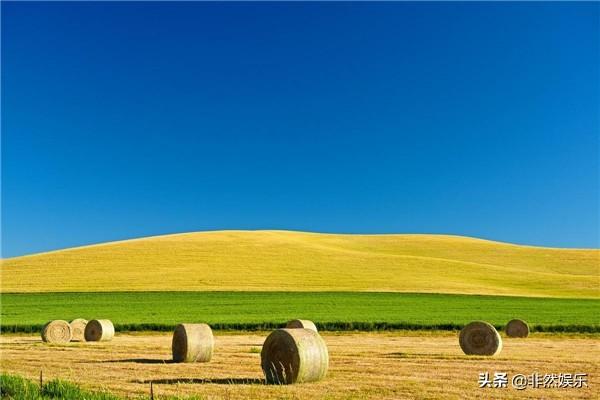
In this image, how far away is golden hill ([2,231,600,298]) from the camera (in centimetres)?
6062

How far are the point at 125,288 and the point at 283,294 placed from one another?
1453 cm

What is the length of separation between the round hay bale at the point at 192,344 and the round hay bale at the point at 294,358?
4.56 meters

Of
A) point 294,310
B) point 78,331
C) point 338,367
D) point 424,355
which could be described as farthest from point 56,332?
point 294,310

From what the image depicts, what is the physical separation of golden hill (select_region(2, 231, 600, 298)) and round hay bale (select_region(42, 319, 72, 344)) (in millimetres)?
27630

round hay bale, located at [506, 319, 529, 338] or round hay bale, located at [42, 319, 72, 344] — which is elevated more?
round hay bale, located at [42, 319, 72, 344]

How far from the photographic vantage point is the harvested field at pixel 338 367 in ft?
47.3

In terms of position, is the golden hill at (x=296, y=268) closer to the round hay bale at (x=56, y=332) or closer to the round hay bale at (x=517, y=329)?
the round hay bale at (x=517, y=329)

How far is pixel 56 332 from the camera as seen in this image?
29.5 m

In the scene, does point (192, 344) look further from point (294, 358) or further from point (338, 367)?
point (294, 358)

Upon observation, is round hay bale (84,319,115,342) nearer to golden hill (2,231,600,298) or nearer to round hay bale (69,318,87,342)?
round hay bale (69,318,87,342)

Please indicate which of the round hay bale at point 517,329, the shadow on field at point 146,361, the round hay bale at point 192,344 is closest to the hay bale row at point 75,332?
the shadow on field at point 146,361

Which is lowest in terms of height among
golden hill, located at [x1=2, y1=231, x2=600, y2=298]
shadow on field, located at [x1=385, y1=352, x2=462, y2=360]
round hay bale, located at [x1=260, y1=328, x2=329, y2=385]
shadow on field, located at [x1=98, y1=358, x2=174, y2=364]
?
shadow on field, located at [x1=385, y1=352, x2=462, y2=360]

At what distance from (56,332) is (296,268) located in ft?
136

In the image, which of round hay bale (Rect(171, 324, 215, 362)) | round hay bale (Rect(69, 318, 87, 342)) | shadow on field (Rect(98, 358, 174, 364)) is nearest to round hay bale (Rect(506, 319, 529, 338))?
round hay bale (Rect(171, 324, 215, 362))
